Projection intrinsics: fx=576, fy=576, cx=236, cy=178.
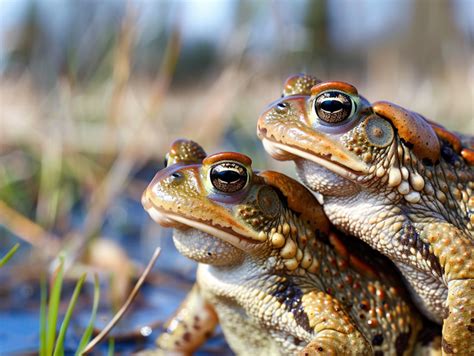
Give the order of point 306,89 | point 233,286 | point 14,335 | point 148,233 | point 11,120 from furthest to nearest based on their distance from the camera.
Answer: point 11,120, point 148,233, point 14,335, point 306,89, point 233,286

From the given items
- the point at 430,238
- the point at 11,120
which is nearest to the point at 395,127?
the point at 430,238

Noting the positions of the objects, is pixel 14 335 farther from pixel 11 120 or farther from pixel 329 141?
pixel 11 120

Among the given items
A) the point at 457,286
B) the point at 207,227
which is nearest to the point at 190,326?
the point at 207,227

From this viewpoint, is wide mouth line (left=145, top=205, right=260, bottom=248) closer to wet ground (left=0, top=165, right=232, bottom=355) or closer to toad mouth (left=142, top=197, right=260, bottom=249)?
toad mouth (left=142, top=197, right=260, bottom=249)

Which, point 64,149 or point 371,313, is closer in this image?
point 371,313

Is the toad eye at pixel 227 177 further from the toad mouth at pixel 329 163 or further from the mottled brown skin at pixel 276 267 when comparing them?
the toad mouth at pixel 329 163

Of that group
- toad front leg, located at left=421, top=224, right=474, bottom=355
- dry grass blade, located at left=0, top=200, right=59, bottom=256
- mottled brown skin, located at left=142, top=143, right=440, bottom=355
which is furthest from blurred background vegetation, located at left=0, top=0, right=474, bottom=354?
toad front leg, located at left=421, top=224, right=474, bottom=355
